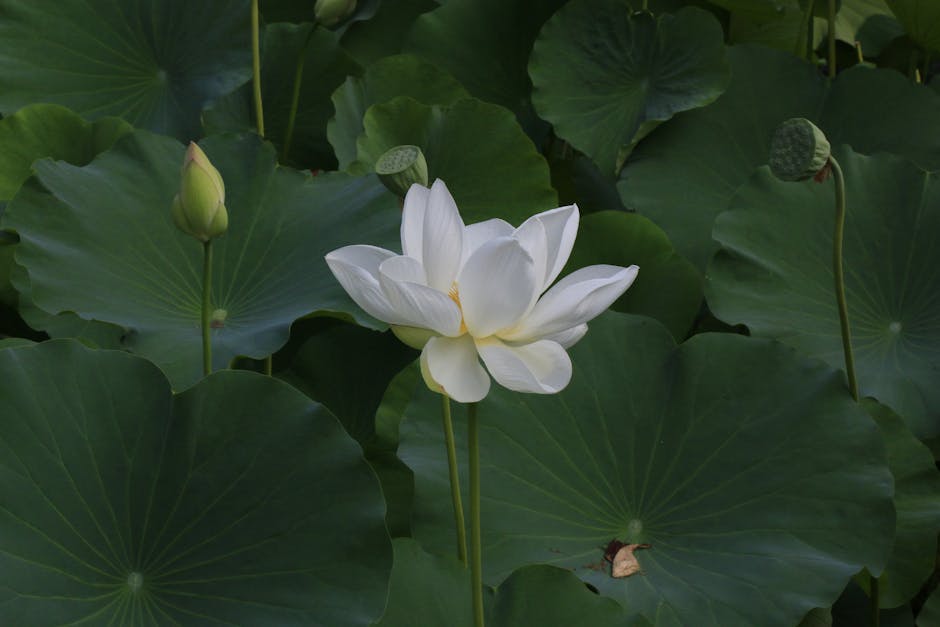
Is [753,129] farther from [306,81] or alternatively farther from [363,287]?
[363,287]

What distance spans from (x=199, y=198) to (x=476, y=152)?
678 millimetres

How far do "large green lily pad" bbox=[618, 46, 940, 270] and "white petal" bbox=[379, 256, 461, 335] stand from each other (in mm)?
936

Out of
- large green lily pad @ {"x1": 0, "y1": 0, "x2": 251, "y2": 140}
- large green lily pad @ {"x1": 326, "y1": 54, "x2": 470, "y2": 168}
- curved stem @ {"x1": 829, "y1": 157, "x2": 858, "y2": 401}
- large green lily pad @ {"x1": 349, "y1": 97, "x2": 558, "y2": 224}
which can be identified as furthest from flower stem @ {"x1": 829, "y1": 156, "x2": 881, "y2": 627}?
large green lily pad @ {"x1": 0, "y1": 0, "x2": 251, "y2": 140}

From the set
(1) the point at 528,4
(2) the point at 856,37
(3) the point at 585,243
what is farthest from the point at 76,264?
(2) the point at 856,37

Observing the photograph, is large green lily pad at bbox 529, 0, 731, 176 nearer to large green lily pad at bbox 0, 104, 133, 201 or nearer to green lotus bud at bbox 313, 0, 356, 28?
green lotus bud at bbox 313, 0, 356, 28

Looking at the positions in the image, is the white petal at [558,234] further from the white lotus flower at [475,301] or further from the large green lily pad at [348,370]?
the large green lily pad at [348,370]

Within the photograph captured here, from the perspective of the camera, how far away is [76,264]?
1334 mm

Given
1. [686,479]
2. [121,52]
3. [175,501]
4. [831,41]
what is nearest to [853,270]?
[686,479]

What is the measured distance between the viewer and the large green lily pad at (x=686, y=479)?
1119 mm

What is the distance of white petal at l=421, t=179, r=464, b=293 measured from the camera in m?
0.87

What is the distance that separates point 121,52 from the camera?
1.80 m

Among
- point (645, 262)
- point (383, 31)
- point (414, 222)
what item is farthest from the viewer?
point (383, 31)

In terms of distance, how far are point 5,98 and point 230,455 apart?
1021 millimetres

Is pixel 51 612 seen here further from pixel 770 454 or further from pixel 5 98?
pixel 5 98
